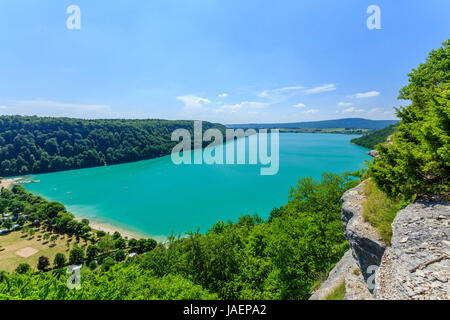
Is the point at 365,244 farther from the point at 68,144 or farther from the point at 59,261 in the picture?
the point at 68,144

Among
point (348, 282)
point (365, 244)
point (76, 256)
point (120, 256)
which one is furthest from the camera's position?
point (76, 256)

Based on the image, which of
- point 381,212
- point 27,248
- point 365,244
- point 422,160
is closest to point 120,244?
point 27,248

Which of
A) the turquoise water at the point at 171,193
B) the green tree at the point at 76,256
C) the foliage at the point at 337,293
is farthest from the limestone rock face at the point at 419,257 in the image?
the green tree at the point at 76,256

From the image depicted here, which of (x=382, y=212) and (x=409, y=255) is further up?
(x=382, y=212)

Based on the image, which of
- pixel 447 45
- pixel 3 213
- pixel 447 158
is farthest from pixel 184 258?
pixel 3 213

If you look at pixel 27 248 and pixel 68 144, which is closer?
pixel 27 248

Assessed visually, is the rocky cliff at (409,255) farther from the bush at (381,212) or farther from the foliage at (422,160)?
the foliage at (422,160)

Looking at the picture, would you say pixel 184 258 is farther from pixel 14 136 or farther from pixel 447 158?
pixel 14 136

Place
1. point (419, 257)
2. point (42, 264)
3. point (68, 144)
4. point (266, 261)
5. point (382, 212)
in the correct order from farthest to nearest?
point (68, 144), point (42, 264), point (266, 261), point (382, 212), point (419, 257)
